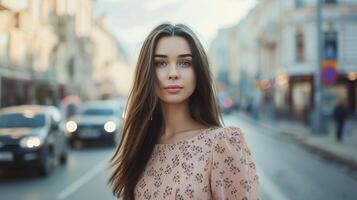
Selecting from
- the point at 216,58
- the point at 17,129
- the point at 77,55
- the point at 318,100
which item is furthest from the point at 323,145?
the point at 216,58

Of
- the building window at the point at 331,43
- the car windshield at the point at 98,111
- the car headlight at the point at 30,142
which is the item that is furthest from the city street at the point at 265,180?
the building window at the point at 331,43

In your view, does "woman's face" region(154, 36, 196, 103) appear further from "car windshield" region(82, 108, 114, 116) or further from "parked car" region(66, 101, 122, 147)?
"car windshield" region(82, 108, 114, 116)

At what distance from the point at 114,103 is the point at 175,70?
66.9ft

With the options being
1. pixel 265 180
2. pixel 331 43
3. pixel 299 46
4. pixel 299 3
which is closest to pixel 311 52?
pixel 299 46

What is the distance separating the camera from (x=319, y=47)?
23.2m

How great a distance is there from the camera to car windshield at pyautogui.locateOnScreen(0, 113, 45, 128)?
39.5 ft

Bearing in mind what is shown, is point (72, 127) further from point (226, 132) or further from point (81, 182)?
point (226, 132)

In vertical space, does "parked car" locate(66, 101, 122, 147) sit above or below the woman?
below

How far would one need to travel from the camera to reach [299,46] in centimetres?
4066

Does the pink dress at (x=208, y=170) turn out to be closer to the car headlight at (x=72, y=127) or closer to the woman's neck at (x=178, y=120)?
the woman's neck at (x=178, y=120)

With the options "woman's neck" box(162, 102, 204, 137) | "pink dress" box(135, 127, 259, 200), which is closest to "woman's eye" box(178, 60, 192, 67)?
"woman's neck" box(162, 102, 204, 137)

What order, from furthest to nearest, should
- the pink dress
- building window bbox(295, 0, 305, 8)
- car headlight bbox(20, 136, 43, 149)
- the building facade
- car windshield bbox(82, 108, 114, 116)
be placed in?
building window bbox(295, 0, 305, 8), the building facade, car windshield bbox(82, 108, 114, 116), car headlight bbox(20, 136, 43, 149), the pink dress

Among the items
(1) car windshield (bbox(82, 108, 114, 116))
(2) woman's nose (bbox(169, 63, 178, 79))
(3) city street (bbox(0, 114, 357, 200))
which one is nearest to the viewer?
(2) woman's nose (bbox(169, 63, 178, 79))

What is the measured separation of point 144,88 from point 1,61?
30636mm
